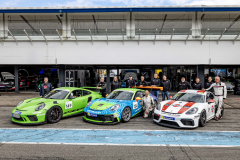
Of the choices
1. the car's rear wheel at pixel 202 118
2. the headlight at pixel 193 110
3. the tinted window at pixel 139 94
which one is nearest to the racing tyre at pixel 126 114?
the tinted window at pixel 139 94

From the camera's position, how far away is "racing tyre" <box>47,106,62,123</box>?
6.53 m

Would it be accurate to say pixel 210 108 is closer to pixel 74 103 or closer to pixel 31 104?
pixel 74 103

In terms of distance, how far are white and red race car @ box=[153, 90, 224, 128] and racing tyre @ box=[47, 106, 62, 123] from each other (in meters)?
3.47

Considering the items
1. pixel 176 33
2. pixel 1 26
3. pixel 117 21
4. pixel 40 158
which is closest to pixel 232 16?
pixel 176 33

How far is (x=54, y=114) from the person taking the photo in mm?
6746

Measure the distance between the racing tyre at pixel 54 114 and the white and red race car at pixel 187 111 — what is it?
3467mm

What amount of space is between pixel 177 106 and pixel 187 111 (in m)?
0.43

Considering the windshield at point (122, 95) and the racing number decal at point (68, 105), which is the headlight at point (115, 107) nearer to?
the windshield at point (122, 95)

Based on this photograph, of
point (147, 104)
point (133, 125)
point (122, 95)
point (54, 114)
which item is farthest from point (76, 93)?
point (147, 104)

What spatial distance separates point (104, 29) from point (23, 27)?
6.77 metres

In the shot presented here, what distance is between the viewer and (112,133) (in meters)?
5.59

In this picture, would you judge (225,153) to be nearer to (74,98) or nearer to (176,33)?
(74,98)

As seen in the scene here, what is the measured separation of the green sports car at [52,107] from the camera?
6.23 m

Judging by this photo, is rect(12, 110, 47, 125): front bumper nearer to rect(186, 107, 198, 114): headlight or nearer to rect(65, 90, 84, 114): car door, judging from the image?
rect(65, 90, 84, 114): car door
